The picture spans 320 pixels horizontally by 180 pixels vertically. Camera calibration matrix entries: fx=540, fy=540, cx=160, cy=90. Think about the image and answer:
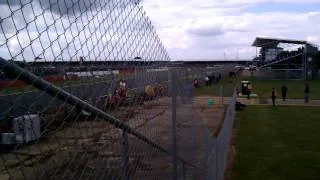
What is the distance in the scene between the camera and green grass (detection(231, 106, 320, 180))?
13703 millimetres

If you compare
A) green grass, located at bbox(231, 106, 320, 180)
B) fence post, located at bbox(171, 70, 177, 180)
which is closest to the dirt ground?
fence post, located at bbox(171, 70, 177, 180)

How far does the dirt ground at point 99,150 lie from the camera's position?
2.87 meters

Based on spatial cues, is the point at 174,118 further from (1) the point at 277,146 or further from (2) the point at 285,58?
(2) the point at 285,58

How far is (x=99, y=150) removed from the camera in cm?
349

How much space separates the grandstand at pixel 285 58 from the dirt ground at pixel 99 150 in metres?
78.0

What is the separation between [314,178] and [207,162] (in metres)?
7.45

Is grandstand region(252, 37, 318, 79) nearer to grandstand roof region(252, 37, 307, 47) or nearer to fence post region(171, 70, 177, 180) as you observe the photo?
grandstand roof region(252, 37, 307, 47)

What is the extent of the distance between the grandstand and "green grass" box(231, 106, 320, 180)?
5497cm

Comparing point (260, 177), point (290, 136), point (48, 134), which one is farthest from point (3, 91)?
point (290, 136)

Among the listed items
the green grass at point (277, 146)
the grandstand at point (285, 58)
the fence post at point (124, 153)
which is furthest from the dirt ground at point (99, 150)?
the grandstand at point (285, 58)

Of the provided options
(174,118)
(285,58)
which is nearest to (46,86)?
(174,118)

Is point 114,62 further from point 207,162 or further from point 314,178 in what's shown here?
point 314,178

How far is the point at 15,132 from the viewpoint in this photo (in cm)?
230

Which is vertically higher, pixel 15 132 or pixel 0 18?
pixel 0 18
